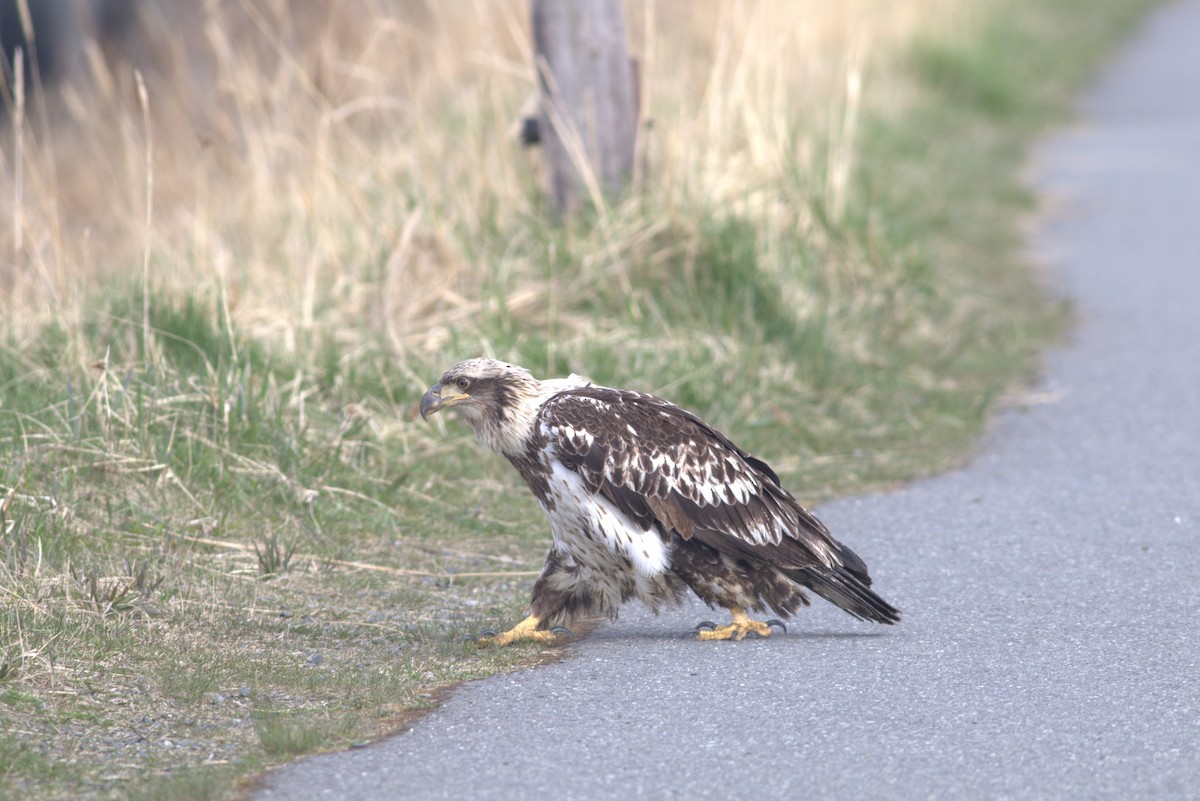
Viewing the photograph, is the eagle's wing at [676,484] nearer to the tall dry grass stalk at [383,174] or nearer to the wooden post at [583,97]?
the tall dry grass stalk at [383,174]

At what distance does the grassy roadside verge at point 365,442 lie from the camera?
14.9ft

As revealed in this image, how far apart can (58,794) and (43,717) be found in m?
0.51

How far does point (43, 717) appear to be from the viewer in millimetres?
4316

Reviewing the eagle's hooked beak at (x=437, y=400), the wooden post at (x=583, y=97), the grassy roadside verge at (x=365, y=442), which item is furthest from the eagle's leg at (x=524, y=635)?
the wooden post at (x=583, y=97)

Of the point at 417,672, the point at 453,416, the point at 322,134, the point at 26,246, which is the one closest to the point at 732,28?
the point at 322,134

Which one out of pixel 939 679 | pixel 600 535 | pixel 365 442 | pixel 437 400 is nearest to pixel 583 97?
pixel 365 442

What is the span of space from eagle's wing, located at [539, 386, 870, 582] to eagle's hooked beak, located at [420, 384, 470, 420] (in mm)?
329

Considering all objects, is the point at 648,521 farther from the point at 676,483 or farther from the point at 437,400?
the point at 437,400

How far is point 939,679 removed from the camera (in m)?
4.68

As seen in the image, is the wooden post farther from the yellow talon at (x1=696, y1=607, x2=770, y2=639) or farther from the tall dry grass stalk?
the yellow talon at (x1=696, y1=607, x2=770, y2=639)

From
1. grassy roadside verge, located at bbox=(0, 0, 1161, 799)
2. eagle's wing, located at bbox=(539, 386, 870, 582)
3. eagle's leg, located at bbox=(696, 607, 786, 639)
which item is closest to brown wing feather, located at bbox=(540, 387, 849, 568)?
eagle's wing, located at bbox=(539, 386, 870, 582)

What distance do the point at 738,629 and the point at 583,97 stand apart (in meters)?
4.22

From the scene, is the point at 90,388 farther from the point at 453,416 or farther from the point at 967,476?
the point at 967,476

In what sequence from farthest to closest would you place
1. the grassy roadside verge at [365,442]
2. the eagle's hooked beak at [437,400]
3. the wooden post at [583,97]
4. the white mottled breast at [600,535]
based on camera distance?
the wooden post at [583,97]
the eagle's hooked beak at [437,400]
the white mottled breast at [600,535]
the grassy roadside verge at [365,442]
